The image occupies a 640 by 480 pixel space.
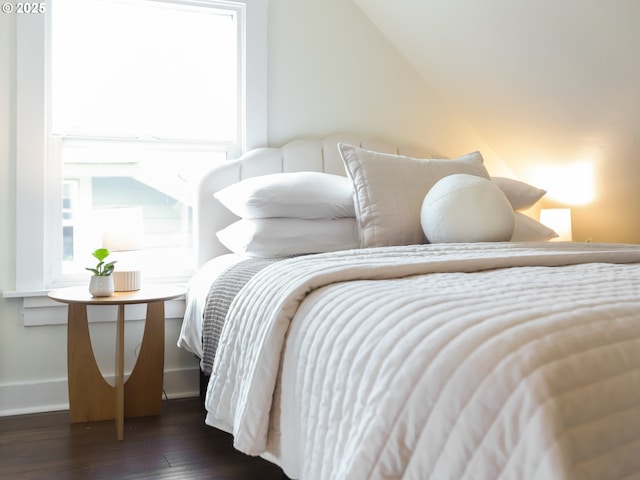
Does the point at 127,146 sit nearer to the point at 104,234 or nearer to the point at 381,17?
the point at 104,234

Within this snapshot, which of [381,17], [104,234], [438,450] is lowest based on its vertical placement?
[438,450]

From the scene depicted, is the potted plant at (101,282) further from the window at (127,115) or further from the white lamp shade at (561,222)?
the white lamp shade at (561,222)

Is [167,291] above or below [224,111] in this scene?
below

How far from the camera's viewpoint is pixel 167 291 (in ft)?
8.34

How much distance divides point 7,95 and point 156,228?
2.70 feet

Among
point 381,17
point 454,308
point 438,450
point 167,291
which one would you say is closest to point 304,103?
point 381,17

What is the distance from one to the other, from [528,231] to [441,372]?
6.22 feet

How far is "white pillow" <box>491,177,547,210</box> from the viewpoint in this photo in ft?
9.28

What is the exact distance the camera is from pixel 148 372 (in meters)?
2.56

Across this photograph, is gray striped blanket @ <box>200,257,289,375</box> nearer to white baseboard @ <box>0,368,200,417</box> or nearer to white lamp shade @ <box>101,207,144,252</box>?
white lamp shade @ <box>101,207,144,252</box>

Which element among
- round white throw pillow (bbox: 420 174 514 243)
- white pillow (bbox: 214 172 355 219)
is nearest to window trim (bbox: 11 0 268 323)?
white pillow (bbox: 214 172 355 219)

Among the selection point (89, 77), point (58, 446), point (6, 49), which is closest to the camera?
point (58, 446)

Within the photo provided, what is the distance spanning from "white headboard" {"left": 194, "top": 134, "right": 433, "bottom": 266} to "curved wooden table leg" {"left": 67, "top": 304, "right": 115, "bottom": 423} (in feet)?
1.92

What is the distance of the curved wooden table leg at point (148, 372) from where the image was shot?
2547mm
